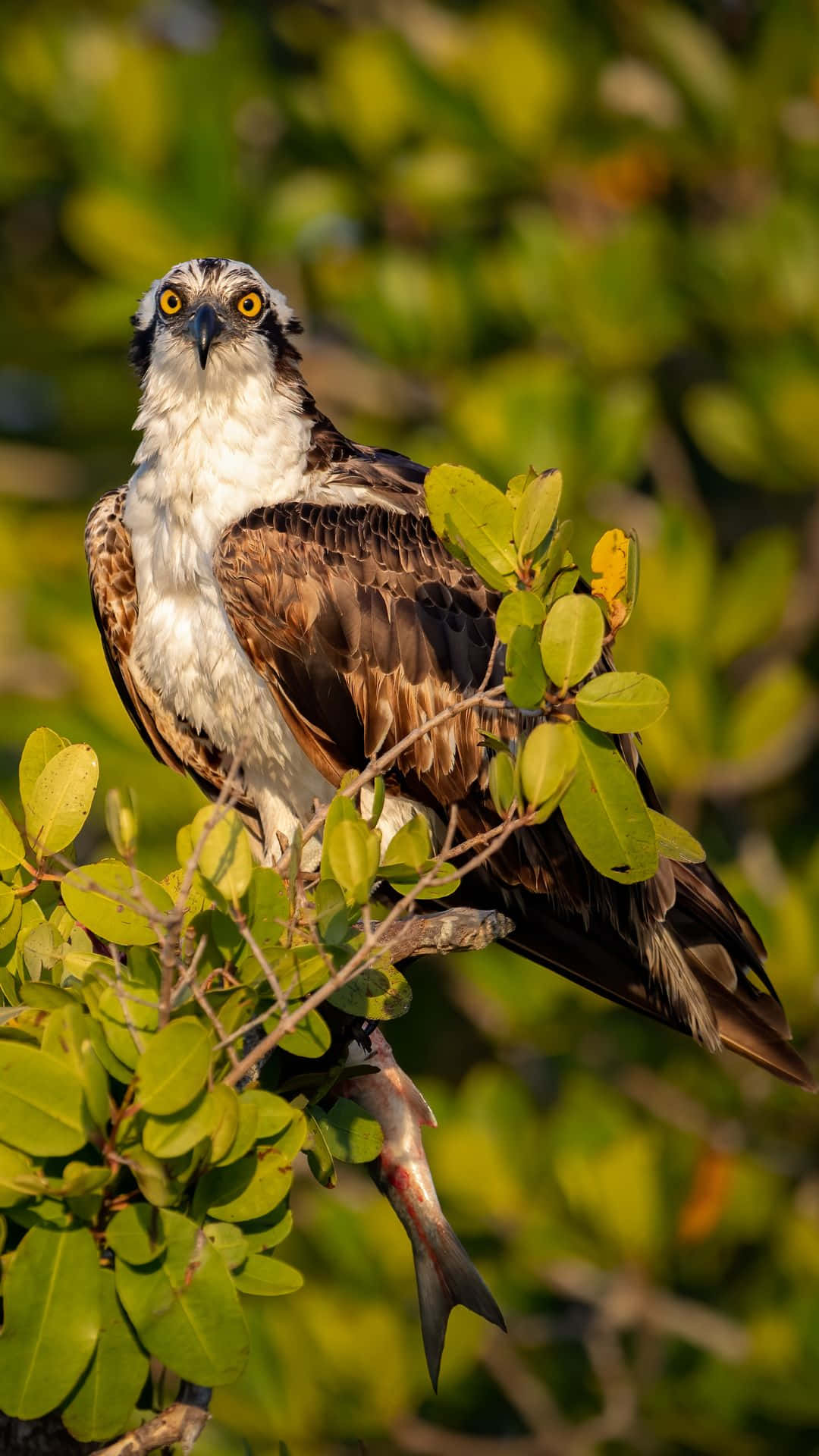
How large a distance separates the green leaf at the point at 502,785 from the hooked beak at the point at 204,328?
260 cm

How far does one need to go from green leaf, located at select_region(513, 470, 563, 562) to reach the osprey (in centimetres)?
174

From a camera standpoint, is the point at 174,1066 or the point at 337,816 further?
the point at 337,816

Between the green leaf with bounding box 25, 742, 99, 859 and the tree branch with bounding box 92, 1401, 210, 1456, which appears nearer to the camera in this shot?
the tree branch with bounding box 92, 1401, 210, 1456

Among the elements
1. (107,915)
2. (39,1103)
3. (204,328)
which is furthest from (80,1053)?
(204,328)

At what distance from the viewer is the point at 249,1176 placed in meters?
3.26

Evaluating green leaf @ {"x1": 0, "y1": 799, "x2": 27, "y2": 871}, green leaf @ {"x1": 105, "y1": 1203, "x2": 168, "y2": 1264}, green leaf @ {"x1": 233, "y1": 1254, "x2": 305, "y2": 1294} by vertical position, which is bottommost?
green leaf @ {"x1": 233, "y1": 1254, "x2": 305, "y2": 1294}

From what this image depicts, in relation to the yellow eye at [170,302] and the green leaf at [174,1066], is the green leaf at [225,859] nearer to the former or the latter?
the green leaf at [174,1066]

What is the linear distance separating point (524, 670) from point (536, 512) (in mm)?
310

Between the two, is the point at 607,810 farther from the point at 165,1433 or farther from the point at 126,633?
Answer: the point at 126,633

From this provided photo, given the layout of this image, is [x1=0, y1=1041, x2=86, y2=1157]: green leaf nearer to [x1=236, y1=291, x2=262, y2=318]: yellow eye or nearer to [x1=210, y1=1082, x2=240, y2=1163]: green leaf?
[x1=210, y1=1082, x2=240, y2=1163]: green leaf

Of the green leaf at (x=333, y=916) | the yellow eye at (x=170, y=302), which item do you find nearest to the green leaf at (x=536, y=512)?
the green leaf at (x=333, y=916)

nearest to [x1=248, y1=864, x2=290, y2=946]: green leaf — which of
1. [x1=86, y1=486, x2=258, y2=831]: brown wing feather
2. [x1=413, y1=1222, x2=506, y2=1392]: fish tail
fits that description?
[x1=413, y1=1222, x2=506, y2=1392]: fish tail

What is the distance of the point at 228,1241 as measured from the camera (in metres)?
3.19

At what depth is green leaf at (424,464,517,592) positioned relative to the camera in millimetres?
3430
